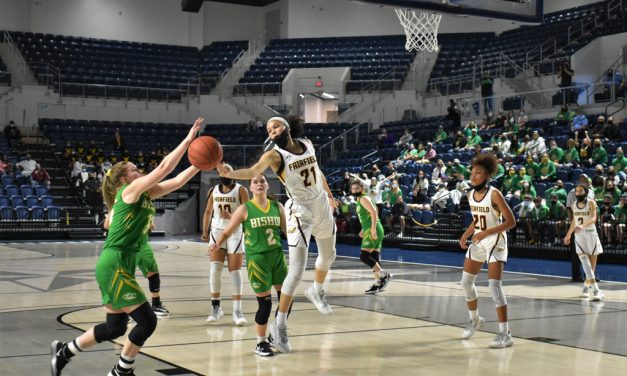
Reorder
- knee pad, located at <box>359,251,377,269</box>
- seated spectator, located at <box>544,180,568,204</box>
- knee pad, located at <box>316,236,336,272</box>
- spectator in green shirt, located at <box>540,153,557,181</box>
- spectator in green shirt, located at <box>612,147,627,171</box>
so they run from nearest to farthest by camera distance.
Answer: knee pad, located at <box>316,236,336,272</box>
knee pad, located at <box>359,251,377,269</box>
seated spectator, located at <box>544,180,568,204</box>
spectator in green shirt, located at <box>612,147,627,171</box>
spectator in green shirt, located at <box>540,153,557,181</box>

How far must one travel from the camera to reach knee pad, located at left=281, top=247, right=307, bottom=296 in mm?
7008

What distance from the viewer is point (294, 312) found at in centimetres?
937

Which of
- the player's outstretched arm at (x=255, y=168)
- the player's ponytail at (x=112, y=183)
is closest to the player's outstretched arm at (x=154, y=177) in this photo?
the player's ponytail at (x=112, y=183)

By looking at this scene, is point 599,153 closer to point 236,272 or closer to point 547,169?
point 547,169

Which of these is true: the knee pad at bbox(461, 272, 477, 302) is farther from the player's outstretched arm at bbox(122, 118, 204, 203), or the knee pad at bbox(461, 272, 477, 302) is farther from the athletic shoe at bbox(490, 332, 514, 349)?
the player's outstretched arm at bbox(122, 118, 204, 203)

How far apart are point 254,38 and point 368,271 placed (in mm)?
26478

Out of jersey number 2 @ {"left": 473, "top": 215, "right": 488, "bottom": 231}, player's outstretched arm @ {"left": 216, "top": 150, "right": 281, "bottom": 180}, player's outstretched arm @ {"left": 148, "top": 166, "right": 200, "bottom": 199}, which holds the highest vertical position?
player's outstretched arm @ {"left": 216, "top": 150, "right": 281, "bottom": 180}

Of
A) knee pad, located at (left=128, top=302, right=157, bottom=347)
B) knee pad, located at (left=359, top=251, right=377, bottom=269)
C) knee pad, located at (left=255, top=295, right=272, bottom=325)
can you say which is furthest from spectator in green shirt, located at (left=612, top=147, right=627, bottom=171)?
knee pad, located at (left=128, top=302, right=157, bottom=347)

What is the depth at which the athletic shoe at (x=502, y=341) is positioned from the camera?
23.8ft

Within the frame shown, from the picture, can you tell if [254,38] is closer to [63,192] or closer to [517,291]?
[63,192]

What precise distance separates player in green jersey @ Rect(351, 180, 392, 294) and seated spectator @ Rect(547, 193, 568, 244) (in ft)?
21.4

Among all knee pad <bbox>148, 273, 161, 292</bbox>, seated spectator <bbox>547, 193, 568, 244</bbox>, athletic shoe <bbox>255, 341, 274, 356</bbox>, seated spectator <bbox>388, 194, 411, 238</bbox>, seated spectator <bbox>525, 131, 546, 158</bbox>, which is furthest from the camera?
seated spectator <bbox>388, 194, 411, 238</bbox>

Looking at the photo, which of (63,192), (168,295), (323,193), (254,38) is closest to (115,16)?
(254,38)

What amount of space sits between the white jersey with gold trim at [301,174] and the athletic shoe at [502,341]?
2.15 m
